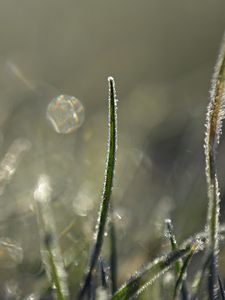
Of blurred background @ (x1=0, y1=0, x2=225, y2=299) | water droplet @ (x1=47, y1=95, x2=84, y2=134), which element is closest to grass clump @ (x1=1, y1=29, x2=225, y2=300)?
blurred background @ (x1=0, y1=0, x2=225, y2=299)

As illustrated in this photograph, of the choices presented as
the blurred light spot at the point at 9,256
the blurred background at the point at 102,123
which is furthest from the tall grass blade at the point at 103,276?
the blurred light spot at the point at 9,256

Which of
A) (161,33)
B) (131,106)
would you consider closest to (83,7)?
(161,33)

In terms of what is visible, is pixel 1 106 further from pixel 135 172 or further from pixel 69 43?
pixel 69 43

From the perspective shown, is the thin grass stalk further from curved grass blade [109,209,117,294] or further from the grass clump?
curved grass blade [109,209,117,294]

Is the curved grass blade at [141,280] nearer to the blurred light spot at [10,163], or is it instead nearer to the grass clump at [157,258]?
the grass clump at [157,258]

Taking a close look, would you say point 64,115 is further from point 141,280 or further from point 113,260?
point 141,280
